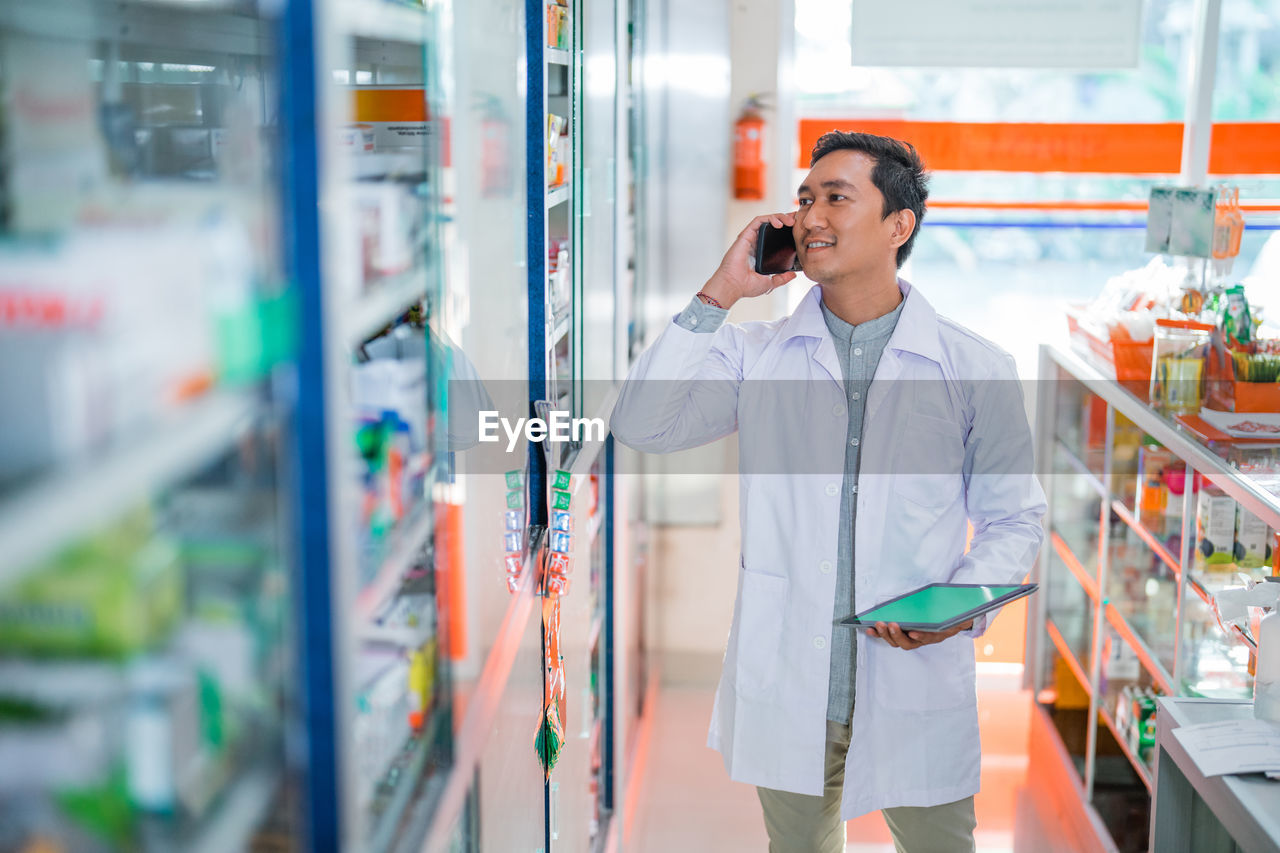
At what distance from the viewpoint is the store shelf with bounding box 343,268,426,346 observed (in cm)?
107

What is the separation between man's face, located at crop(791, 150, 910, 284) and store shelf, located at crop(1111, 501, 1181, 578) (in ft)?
5.12

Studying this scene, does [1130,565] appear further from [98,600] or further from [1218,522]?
[98,600]

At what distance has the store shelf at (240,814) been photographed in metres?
0.85

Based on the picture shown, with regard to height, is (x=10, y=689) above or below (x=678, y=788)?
above

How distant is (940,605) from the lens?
7.27ft

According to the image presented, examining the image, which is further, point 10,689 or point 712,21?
point 712,21

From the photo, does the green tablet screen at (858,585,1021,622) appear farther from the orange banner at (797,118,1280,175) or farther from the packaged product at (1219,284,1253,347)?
the orange banner at (797,118,1280,175)

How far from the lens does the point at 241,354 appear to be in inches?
34.6

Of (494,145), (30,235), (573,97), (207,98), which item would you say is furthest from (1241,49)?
(30,235)

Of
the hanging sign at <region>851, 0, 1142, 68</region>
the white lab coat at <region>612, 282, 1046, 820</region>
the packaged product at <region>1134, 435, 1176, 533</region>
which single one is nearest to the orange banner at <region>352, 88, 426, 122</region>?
the white lab coat at <region>612, 282, 1046, 820</region>

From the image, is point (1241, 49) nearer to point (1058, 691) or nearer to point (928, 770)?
point (1058, 691)

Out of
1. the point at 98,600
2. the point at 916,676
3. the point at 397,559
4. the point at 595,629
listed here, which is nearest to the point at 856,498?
the point at 916,676

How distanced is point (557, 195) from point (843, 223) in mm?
565

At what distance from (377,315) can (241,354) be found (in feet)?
0.89
